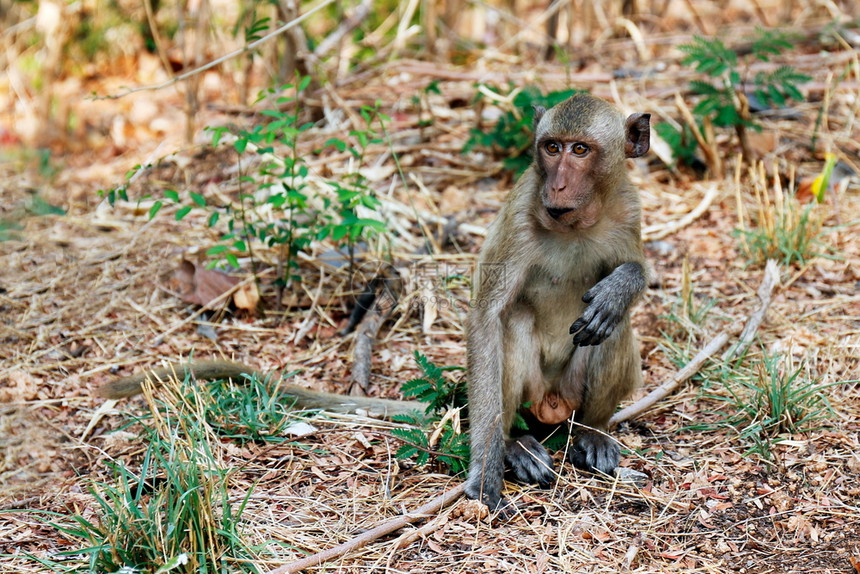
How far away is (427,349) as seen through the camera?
239 inches

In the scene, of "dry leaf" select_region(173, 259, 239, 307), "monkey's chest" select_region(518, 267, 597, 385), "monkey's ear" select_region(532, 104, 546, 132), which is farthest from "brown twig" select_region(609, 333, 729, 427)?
"dry leaf" select_region(173, 259, 239, 307)

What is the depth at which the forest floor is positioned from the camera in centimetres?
409

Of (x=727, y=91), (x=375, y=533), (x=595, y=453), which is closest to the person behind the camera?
(x=375, y=533)

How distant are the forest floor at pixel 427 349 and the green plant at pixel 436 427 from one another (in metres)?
0.14

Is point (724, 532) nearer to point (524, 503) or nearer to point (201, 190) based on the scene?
point (524, 503)

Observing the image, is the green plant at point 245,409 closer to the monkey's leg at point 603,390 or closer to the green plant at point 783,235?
the monkey's leg at point 603,390

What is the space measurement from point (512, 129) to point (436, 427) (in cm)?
366

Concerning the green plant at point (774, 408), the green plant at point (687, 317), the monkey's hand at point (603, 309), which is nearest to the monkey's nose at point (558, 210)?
the monkey's hand at point (603, 309)

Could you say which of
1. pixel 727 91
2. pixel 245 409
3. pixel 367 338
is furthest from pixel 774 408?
pixel 727 91

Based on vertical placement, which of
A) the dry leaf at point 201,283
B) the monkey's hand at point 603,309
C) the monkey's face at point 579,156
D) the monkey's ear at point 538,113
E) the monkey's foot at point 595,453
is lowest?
the monkey's foot at point 595,453

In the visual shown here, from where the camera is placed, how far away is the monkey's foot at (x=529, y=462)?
4570mm

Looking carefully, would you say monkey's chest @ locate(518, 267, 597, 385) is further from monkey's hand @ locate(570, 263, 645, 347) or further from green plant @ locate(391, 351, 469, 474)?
green plant @ locate(391, 351, 469, 474)

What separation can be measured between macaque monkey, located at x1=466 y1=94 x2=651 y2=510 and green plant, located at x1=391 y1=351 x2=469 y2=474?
0.13 meters

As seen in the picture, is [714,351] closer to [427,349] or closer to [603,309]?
[603,309]
